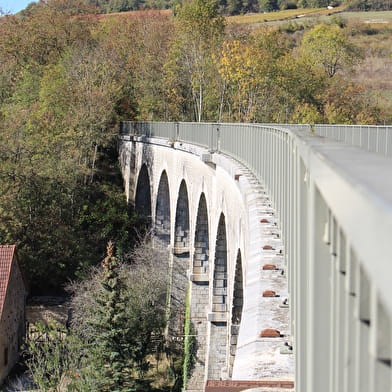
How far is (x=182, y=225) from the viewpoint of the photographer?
27.7 metres

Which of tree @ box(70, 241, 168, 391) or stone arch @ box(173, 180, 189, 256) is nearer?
tree @ box(70, 241, 168, 391)

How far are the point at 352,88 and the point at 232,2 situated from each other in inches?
3192

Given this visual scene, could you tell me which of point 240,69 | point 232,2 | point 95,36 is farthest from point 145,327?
point 232,2

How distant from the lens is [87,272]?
32.8m

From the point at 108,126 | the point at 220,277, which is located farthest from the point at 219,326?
the point at 108,126

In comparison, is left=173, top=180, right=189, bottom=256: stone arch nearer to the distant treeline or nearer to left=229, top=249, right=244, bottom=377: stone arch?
left=229, top=249, right=244, bottom=377: stone arch

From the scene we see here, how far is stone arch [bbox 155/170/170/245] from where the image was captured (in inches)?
1245

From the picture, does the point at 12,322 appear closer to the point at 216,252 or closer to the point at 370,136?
the point at 216,252

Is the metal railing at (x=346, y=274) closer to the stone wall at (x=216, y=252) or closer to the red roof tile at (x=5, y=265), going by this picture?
the stone wall at (x=216, y=252)

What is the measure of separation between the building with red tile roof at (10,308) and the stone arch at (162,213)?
6117mm

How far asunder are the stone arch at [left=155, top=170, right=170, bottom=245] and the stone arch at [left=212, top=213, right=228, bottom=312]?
1068 centimetres

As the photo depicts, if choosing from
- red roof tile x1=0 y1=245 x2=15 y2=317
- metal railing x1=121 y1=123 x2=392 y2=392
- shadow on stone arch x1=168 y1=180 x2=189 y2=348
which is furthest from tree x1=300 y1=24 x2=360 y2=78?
metal railing x1=121 y1=123 x2=392 y2=392

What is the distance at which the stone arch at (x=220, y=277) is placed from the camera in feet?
61.1

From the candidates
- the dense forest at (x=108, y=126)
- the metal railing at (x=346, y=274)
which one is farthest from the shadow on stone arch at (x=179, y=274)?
the metal railing at (x=346, y=274)
